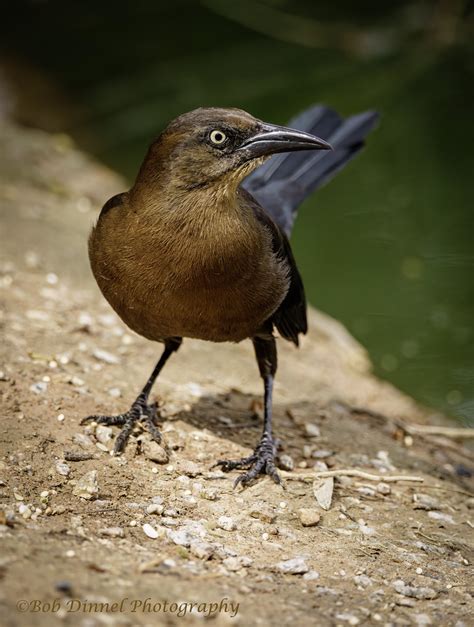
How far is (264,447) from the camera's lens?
436 cm

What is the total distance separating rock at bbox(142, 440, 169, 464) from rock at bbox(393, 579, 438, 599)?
1.17m

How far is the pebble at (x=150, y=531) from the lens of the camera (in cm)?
348

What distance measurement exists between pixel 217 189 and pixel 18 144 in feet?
20.1

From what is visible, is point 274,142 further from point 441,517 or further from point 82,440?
point 441,517

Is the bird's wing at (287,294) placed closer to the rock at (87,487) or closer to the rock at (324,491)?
the rock at (324,491)

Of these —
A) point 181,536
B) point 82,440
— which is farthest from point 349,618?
point 82,440

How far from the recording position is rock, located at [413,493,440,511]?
4281mm

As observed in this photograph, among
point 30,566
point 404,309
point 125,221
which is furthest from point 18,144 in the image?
point 30,566

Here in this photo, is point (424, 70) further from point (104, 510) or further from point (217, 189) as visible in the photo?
point (104, 510)

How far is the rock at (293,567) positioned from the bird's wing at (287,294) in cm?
131

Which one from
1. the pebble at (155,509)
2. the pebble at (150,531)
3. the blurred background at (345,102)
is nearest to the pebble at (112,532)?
the pebble at (150,531)

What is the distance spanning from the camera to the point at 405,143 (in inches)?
385

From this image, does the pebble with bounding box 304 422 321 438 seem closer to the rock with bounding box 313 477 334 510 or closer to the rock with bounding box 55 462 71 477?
the rock with bounding box 313 477 334 510
